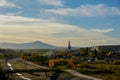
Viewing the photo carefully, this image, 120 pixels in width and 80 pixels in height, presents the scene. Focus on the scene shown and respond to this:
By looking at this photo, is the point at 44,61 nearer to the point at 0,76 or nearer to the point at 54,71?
the point at 54,71

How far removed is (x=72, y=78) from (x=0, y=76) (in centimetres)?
1262

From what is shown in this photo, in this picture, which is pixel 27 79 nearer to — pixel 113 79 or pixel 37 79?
pixel 37 79

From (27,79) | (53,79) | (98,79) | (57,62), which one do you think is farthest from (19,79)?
(57,62)

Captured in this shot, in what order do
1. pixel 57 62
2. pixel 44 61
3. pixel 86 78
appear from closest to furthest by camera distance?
1. pixel 86 78
2. pixel 57 62
3. pixel 44 61

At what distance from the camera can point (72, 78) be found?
62.9 metres

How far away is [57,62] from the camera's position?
106875 mm

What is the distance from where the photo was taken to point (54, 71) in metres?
75.9

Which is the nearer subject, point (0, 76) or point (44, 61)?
point (0, 76)

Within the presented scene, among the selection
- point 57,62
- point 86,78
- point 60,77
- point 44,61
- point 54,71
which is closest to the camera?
point 86,78

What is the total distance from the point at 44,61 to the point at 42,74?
4246 cm

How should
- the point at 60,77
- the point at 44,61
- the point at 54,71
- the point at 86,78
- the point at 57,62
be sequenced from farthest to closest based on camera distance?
the point at 44,61 < the point at 57,62 < the point at 54,71 < the point at 60,77 < the point at 86,78

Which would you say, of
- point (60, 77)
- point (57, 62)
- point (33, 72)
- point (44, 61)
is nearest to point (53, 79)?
point (60, 77)

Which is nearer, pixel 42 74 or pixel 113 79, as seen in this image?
pixel 113 79

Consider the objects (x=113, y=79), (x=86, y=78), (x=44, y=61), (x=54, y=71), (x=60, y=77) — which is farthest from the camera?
(x=44, y=61)
